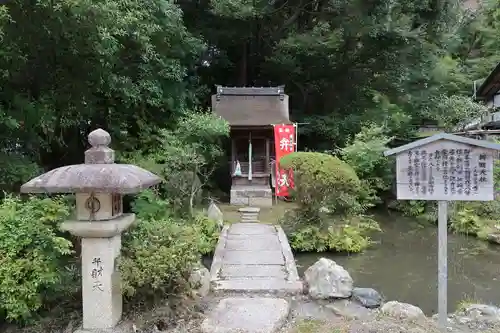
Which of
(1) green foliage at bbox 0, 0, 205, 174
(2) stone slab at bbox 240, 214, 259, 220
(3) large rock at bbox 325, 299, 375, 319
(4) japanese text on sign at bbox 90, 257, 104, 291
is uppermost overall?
(1) green foliage at bbox 0, 0, 205, 174

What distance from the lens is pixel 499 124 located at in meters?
15.8

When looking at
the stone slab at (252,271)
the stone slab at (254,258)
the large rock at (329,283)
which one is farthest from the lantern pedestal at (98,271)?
the stone slab at (254,258)

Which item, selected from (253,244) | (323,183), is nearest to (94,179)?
(253,244)

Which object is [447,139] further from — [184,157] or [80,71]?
[80,71]

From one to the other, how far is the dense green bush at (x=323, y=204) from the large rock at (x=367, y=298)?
3818 mm

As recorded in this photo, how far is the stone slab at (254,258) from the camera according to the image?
7.92m

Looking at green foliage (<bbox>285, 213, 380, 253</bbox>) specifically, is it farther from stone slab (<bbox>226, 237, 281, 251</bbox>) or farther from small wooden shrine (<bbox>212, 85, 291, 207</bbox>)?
small wooden shrine (<bbox>212, 85, 291, 207</bbox>)

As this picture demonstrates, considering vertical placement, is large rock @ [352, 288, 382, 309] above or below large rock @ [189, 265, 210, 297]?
below

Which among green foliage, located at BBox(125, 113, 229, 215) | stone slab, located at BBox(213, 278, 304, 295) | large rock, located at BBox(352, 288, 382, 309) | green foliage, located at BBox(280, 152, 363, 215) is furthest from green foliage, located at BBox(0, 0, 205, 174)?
large rock, located at BBox(352, 288, 382, 309)

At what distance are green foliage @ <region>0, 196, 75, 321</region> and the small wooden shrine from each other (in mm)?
11129

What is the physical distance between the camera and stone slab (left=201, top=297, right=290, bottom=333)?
484 centimetres

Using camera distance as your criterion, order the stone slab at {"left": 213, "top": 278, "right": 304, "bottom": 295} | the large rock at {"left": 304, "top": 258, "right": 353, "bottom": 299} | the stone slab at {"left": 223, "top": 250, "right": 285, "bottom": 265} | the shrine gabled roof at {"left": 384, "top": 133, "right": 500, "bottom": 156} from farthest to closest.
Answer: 1. the stone slab at {"left": 223, "top": 250, "right": 285, "bottom": 265}
2. the stone slab at {"left": 213, "top": 278, "right": 304, "bottom": 295}
3. the large rock at {"left": 304, "top": 258, "right": 353, "bottom": 299}
4. the shrine gabled roof at {"left": 384, "top": 133, "right": 500, "bottom": 156}

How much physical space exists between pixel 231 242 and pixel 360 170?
778 centimetres

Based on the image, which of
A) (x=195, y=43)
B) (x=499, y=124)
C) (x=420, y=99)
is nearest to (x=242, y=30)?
(x=195, y=43)
